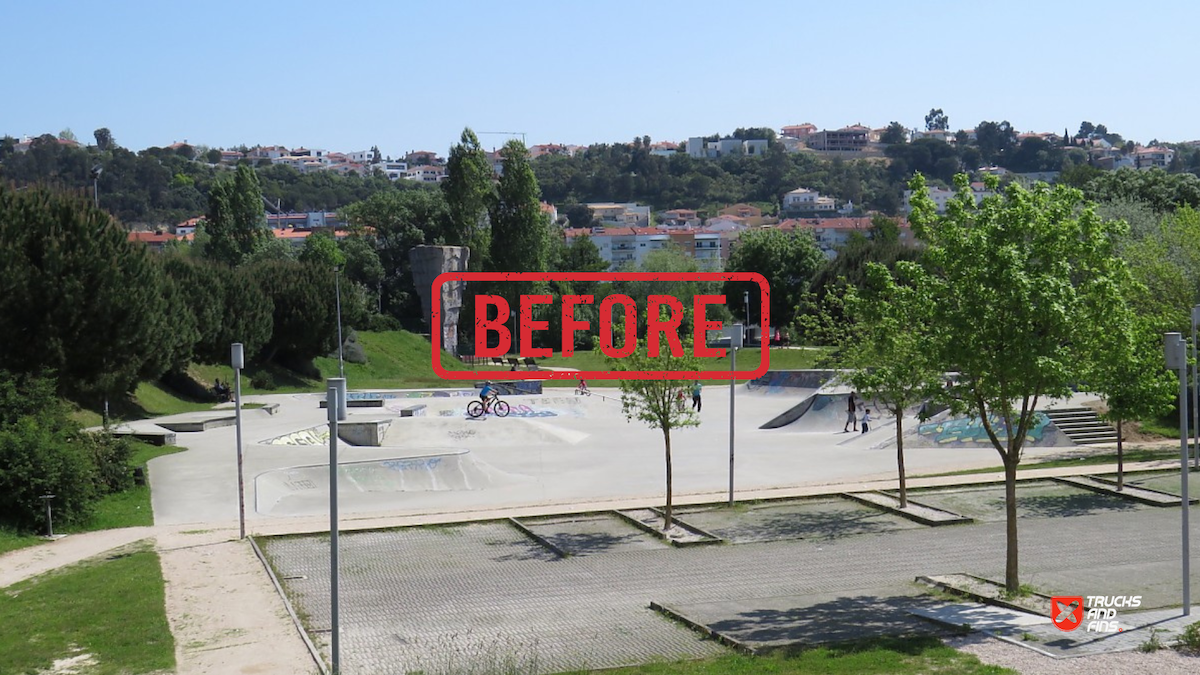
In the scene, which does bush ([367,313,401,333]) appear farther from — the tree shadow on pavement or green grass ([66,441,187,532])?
the tree shadow on pavement

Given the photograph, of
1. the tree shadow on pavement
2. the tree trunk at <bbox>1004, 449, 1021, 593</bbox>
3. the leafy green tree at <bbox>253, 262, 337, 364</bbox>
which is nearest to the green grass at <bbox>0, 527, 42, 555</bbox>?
the tree shadow on pavement

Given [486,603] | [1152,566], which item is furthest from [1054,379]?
[486,603]

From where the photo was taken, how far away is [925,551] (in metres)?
19.1

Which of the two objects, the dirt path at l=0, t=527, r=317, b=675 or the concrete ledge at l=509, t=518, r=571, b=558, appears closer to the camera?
the dirt path at l=0, t=527, r=317, b=675

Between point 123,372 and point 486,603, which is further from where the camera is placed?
point 123,372

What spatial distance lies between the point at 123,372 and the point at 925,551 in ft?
87.5

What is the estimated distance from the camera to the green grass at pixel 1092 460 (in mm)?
28609

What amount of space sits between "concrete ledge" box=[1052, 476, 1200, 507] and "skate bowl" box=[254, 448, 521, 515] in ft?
43.9

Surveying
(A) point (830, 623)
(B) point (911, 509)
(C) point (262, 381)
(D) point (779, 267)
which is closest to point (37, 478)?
(A) point (830, 623)

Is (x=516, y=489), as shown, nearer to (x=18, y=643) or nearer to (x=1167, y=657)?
(x=18, y=643)

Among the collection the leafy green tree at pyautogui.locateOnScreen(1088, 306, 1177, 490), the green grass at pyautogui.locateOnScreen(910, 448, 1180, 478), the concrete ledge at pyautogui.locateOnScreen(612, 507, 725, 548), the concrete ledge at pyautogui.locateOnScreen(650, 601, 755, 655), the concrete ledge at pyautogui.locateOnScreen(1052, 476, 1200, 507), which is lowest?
the green grass at pyautogui.locateOnScreen(910, 448, 1180, 478)

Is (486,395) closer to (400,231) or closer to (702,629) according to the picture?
(702,629)

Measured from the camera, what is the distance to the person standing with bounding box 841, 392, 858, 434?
37062mm

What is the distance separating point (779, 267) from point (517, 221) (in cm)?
2360
